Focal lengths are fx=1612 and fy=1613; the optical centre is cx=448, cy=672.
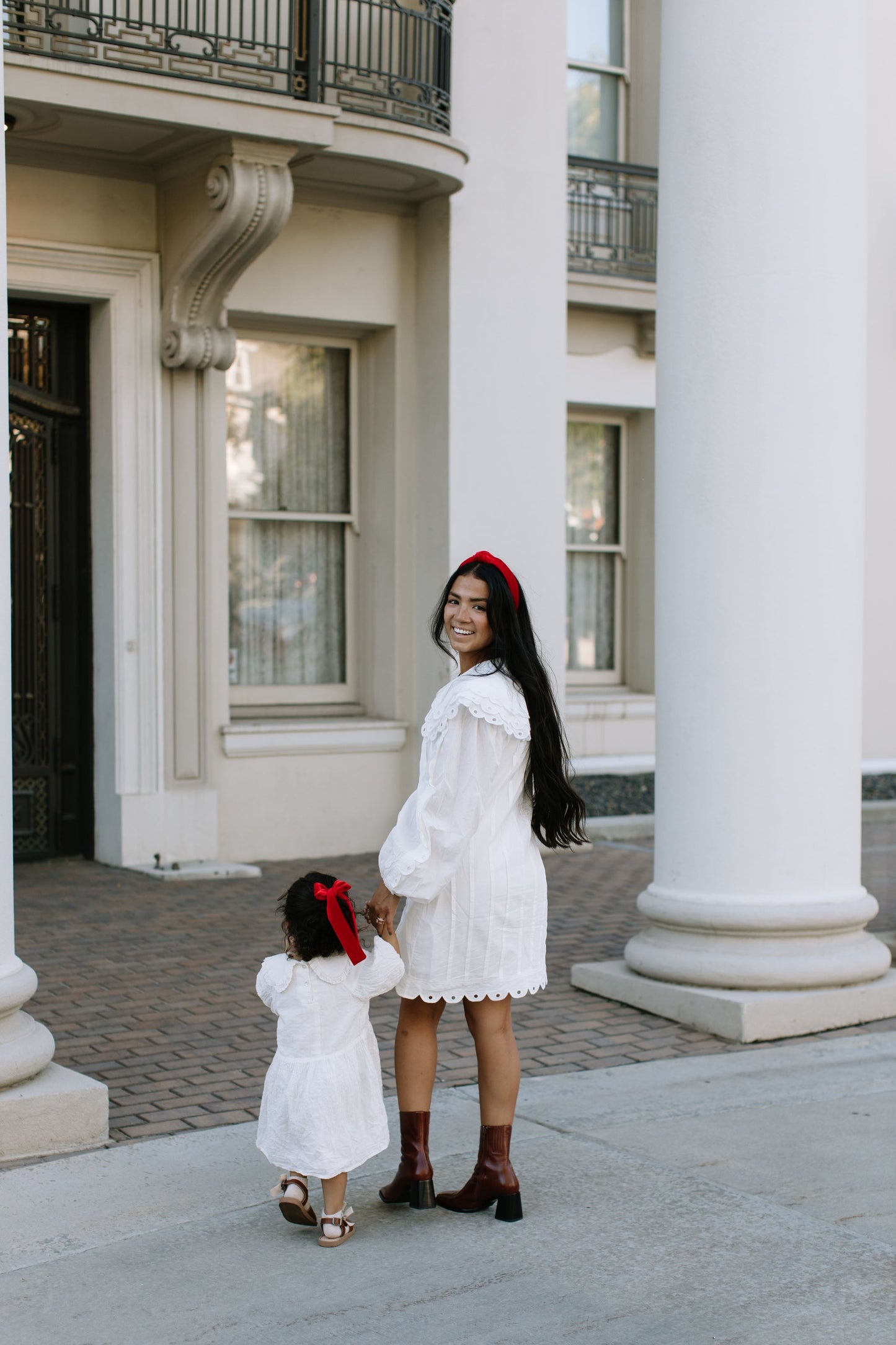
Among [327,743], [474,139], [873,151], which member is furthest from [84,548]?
[873,151]

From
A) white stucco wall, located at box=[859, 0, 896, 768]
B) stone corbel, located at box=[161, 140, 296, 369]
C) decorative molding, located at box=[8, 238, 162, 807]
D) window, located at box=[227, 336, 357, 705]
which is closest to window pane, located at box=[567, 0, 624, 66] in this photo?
white stucco wall, located at box=[859, 0, 896, 768]

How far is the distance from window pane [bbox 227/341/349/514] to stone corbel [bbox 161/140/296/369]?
0.76 meters

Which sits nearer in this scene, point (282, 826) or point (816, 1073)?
point (816, 1073)

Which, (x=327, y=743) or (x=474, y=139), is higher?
(x=474, y=139)

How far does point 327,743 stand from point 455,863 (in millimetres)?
6723

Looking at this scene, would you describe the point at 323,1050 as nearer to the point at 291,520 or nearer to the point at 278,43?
the point at 278,43

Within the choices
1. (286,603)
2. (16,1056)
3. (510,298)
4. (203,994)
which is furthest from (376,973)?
(510,298)

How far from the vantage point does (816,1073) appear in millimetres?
5859

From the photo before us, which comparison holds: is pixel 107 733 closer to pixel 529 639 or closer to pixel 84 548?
pixel 84 548

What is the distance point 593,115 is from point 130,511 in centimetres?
583

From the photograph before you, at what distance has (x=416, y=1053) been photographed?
14.1 ft

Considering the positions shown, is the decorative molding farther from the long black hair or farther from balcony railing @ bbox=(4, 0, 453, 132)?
the long black hair

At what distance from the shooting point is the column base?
629 cm

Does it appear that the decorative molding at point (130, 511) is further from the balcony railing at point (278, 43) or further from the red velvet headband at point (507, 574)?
the red velvet headband at point (507, 574)
